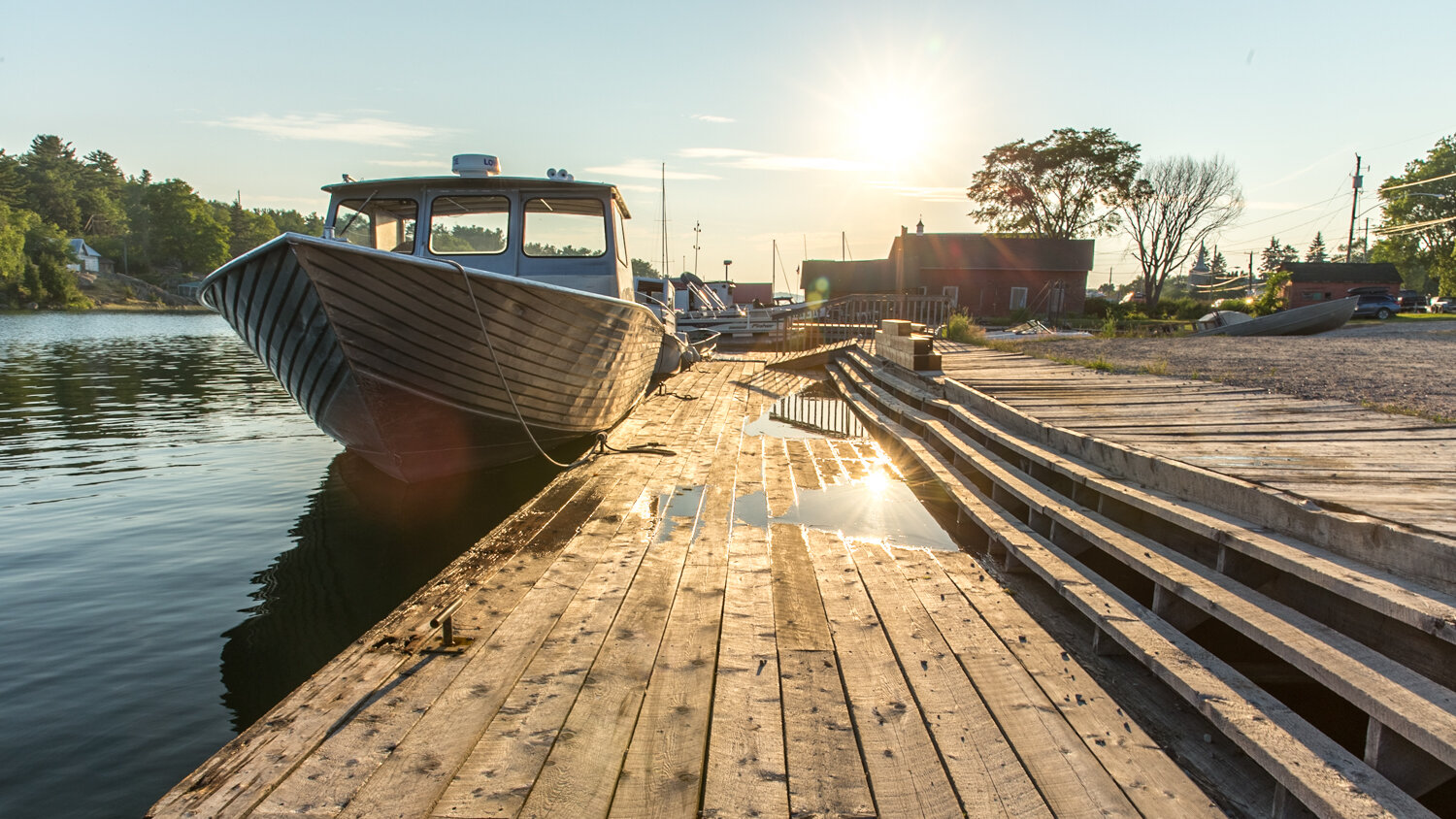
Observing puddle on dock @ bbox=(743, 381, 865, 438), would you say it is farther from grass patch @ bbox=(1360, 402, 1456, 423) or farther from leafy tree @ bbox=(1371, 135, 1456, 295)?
leafy tree @ bbox=(1371, 135, 1456, 295)

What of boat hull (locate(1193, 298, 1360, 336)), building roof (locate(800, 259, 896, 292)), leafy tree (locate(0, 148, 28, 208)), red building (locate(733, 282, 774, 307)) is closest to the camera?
boat hull (locate(1193, 298, 1360, 336))

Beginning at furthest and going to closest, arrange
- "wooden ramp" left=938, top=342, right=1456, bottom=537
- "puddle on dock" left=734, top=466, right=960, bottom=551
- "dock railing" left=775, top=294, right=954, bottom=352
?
"dock railing" left=775, top=294, right=954, bottom=352 → "puddle on dock" left=734, top=466, right=960, bottom=551 → "wooden ramp" left=938, top=342, right=1456, bottom=537

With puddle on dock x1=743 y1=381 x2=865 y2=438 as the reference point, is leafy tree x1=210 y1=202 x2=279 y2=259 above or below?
above

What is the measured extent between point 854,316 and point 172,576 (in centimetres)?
1643

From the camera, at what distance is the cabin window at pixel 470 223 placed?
8.31m

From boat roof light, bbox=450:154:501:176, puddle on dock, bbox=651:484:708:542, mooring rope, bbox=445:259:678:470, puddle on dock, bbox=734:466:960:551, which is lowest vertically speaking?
puddle on dock, bbox=734:466:960:551

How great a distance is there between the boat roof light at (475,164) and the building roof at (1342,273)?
162 feet

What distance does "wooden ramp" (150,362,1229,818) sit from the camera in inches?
78.4

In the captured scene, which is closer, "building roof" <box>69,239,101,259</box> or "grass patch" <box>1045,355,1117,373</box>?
"grass patch" <box>1045,355,1117,373</box>

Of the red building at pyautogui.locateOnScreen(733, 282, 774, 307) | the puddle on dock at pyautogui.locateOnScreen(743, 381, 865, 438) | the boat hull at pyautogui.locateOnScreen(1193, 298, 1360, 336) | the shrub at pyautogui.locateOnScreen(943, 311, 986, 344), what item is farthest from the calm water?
the red building at pyautogui.locateOnScreen(733, 282, 774, 307)

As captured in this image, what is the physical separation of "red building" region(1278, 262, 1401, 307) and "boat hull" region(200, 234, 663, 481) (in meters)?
48.5

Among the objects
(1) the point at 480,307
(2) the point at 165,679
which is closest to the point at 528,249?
(1) the point at 480,307

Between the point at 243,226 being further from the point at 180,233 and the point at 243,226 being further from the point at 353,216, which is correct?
the point at 353,216

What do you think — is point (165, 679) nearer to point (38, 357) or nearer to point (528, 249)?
point (528, 249)
